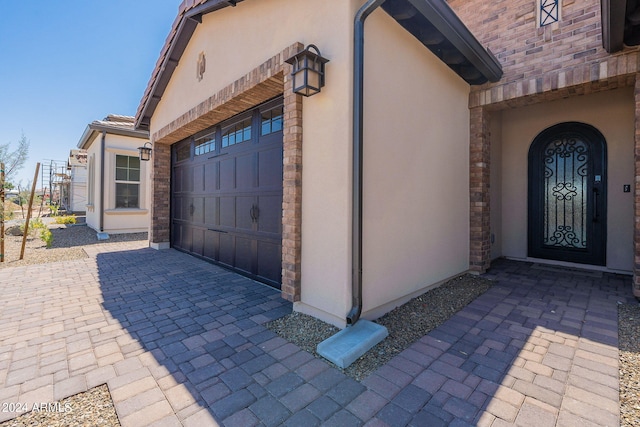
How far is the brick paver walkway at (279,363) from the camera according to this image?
1704 millimetres

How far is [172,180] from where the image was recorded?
7.36 m

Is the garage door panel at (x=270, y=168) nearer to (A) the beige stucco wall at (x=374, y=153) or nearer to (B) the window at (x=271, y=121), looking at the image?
(B) the window at (x=271, y=121)

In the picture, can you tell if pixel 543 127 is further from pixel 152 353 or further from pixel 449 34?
pixel 152 353

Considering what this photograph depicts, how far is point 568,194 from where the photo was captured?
5.15 metres

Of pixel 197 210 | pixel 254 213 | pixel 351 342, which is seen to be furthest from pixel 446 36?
pixel 197 210

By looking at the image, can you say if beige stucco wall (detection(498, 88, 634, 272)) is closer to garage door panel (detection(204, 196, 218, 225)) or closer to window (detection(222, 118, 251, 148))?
window (detection(222, 118, 251, 148))

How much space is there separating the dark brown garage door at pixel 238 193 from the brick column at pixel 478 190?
127 inches

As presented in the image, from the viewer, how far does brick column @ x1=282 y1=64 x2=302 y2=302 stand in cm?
307

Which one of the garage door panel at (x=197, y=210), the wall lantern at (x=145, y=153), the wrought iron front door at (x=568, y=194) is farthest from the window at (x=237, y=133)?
the wrought iron front door at (x=568, y=194)

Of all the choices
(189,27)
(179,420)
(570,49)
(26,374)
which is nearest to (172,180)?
(189,27)

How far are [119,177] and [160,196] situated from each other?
387 centimetres

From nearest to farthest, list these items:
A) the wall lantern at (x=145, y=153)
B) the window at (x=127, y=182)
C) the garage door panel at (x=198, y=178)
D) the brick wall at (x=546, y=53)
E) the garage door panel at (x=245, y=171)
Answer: the brick wall at (x=546, y=53), the garage door panel at (x=245, y=171), the garage door panel at (x=198, y=178), the wall lantern at (x=145, y=153), the window at (x=127, y=182)

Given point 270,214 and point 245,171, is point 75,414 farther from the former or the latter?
point 245,171

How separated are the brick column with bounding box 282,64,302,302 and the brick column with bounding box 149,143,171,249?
17.9 ft
